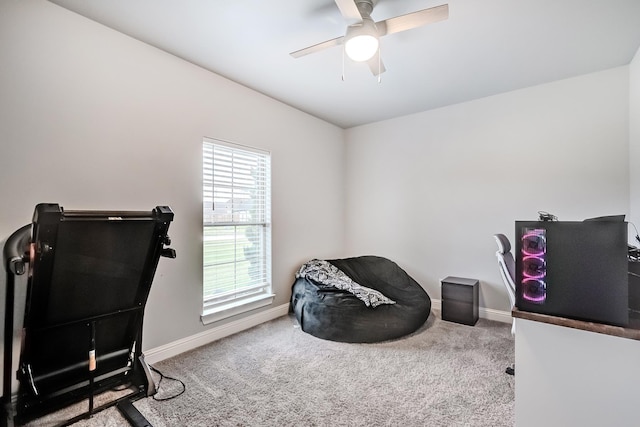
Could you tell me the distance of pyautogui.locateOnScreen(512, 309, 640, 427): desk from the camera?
3.84 feet

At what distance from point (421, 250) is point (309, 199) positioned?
5.46ft

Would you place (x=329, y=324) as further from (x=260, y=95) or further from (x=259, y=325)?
(x=260, y=95)

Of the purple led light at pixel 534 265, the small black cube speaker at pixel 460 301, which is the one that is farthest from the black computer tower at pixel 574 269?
the small black cube speaker at pixel 460 301

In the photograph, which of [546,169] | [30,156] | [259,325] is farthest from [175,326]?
[546,169]

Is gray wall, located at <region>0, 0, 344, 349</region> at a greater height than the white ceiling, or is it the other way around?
the white ceiling

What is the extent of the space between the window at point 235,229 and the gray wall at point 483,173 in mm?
1714

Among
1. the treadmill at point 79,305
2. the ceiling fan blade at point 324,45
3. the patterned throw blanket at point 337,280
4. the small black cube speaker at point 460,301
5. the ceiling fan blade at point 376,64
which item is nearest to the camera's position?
the treadmill at point 79,305

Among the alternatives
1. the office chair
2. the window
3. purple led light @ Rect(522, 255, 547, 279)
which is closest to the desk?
purple led light @ Rect(522, 255, 547, 279)

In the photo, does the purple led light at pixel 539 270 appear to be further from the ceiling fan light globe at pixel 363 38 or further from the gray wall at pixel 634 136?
the gray wall at pixel 634 136

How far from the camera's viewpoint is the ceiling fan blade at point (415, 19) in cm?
172

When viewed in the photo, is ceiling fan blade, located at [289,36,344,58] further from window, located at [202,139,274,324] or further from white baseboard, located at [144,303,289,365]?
white baseboard, located at [144,303,289,365]

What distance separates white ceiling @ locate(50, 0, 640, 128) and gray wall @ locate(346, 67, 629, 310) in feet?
0.91

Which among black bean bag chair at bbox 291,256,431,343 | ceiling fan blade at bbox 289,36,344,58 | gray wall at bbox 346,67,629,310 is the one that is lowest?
black bean bag chair at bbox 291,256,431,343

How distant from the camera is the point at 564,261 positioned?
1239 mm
